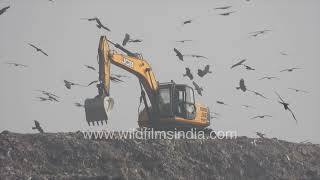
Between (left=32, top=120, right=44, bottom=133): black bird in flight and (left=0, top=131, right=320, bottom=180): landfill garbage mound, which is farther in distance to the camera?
(left=32, top=120, right=44, bottom=133): black bird in flight

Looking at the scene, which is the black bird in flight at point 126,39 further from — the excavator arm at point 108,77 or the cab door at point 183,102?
the cab door at point 183,102

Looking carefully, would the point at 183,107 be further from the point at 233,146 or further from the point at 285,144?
the point at 285,144

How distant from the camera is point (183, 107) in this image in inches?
953

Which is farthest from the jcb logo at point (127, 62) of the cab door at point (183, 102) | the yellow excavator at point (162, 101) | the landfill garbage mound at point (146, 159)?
the landfill garbage mound at point (146, 159)

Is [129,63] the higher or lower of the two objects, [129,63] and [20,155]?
the higher

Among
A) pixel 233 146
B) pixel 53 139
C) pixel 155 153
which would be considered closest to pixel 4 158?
pixel 53 139

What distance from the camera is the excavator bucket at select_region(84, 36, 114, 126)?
19141 millimetres

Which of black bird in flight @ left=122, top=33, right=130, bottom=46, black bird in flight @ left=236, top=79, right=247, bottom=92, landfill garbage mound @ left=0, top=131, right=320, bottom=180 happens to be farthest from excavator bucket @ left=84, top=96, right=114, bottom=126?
black bird in flight @ left=236, top=79, right=247, bottom=92

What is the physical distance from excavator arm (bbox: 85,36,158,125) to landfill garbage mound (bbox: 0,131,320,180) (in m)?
1.47

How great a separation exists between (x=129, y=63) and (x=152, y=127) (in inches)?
124

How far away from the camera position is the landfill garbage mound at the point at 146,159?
18531mm

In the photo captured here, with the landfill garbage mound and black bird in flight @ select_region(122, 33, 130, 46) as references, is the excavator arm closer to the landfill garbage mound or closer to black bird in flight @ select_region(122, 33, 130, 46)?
black bird in flight @ select_region(122, 33, 130, 46)

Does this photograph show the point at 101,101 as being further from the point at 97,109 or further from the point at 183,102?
the point at 183,102

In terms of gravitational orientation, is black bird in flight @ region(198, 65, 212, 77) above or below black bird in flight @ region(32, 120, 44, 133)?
above
